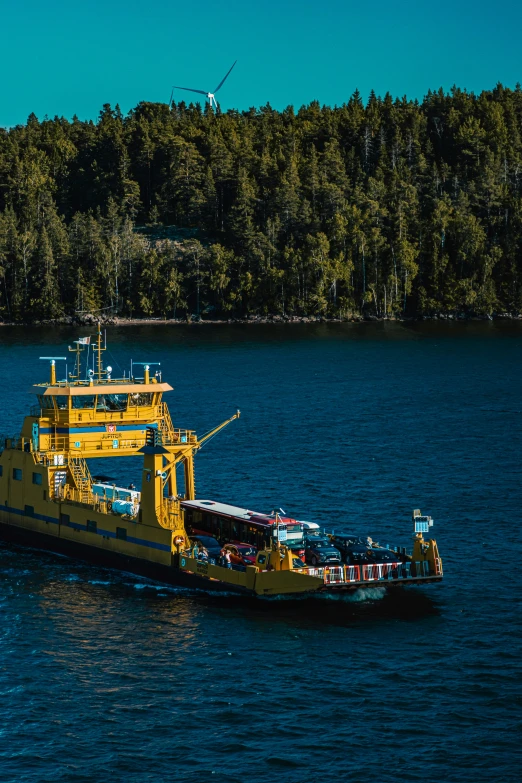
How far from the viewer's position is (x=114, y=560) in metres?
64.1

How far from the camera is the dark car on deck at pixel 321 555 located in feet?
194

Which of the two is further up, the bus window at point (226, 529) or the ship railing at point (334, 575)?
the bus window at point (226, 529)

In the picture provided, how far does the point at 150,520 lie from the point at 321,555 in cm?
973

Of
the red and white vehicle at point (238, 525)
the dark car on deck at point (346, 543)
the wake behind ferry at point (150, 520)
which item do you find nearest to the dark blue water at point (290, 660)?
the wake behind ferry at point (150, 520)

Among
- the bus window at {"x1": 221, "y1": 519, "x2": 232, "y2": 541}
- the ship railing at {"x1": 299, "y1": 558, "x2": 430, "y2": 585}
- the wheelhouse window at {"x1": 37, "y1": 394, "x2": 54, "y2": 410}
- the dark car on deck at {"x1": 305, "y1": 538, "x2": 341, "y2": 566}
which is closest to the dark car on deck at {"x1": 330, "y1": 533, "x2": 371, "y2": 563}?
the dark car on deck at {"x1": 305, "y1": 538, "x2": 341, "y2": 566}

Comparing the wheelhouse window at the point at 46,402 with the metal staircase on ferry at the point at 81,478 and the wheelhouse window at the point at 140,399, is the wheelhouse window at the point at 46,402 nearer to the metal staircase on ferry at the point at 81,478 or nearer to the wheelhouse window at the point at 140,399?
the metal staircase on ferry at the point at 81,478

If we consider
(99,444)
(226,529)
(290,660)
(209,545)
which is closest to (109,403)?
(99,444)

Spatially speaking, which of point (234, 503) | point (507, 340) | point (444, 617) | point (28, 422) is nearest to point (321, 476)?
point (234, 503)

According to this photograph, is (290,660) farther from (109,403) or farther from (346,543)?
(109,403)

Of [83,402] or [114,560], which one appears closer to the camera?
[114,560]

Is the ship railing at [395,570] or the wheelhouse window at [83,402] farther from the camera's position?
the wheelhouse window at [83,402]

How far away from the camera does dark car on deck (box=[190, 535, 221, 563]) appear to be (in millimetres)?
60125

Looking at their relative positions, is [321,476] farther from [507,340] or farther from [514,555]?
[507,340]

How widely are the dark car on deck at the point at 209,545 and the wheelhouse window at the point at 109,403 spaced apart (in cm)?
1113
